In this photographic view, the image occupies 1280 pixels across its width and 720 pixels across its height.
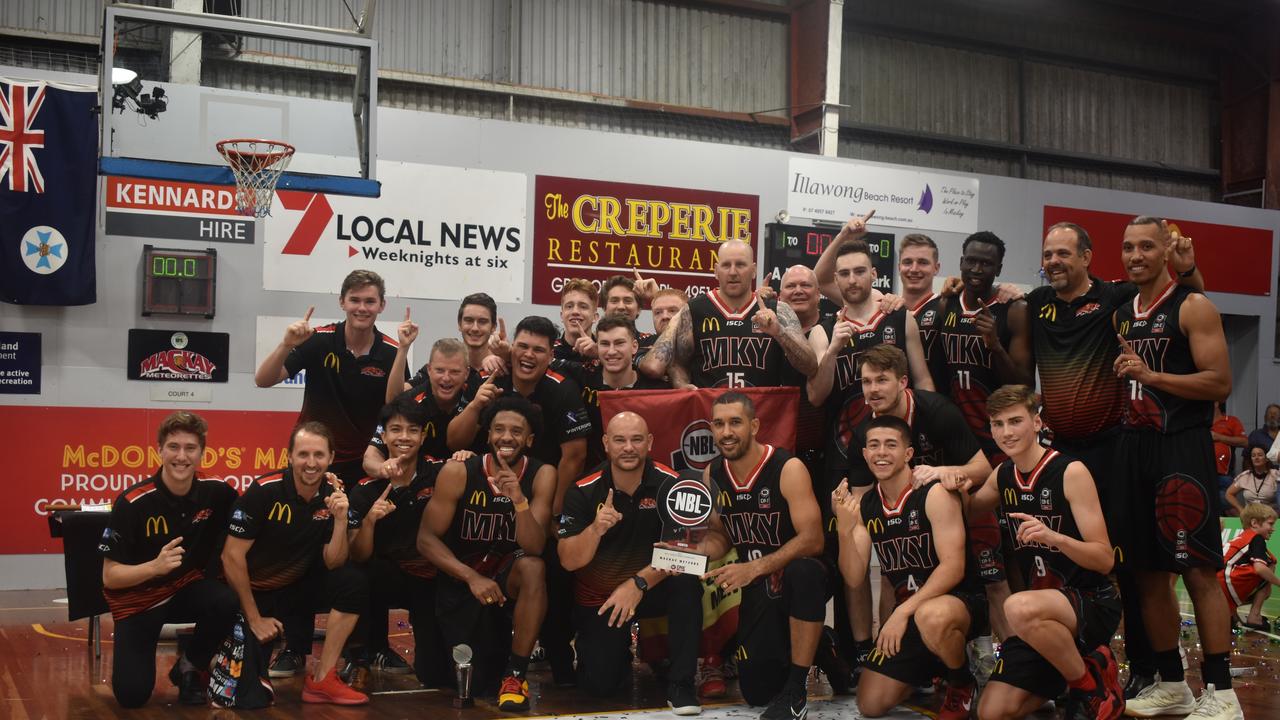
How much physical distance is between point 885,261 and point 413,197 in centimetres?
490

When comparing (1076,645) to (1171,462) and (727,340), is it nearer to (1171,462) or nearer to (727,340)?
(1171,462)

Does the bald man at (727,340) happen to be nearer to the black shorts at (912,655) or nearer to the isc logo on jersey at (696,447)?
the isc logo on jersey at (696,447)

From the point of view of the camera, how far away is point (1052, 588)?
17.1 feet

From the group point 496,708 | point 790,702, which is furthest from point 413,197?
point 790,702

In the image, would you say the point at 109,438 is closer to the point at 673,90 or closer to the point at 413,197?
the point at 413,197

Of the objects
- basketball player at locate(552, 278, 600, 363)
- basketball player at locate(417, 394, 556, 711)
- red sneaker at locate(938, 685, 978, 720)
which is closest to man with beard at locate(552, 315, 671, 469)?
basketball player at locate(552, 278, 600, 363)

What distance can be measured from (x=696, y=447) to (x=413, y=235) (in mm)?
5394

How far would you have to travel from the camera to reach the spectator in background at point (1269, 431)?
45.9 ft

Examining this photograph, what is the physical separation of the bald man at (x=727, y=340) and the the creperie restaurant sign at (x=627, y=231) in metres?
5.02

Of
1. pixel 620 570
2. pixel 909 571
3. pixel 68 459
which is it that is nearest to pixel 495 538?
pixel 620 570

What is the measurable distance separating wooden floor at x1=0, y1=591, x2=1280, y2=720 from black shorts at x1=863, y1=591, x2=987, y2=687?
30 centimetres

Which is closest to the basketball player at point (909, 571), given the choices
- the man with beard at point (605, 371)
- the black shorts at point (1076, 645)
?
the black shorts at point (1076, 645)

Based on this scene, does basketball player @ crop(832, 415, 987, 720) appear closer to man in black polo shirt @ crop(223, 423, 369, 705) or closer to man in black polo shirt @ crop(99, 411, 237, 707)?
man in black polo shirt @ crop(223, 423, 369, 705)

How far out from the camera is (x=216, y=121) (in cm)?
944
